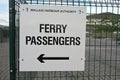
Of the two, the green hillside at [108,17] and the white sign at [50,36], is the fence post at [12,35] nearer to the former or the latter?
the white sign at [50,36]

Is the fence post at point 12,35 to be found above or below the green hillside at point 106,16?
below

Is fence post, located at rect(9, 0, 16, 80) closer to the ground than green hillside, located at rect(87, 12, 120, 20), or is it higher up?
closer to the ground

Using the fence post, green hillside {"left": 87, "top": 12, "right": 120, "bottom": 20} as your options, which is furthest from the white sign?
green hillside {"left": 87, "top": 12, "right": 120, "bottom": 20}

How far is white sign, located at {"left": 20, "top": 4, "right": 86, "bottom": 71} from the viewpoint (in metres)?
4.99

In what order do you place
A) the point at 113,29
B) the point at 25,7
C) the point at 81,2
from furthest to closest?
the point at 113,29, the point at 81,2, the point at 25,7

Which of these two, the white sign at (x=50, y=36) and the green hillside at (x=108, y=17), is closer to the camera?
the white sign at (x=50, y=36)

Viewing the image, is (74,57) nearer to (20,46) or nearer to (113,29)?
(20,46)

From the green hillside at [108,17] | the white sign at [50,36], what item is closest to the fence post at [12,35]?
the white sign at [50,36]

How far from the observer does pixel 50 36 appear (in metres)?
5.01

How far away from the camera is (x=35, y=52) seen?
199 inches

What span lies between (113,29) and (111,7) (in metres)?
0.57

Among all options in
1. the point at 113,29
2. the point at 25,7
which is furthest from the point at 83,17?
the point at 113,29

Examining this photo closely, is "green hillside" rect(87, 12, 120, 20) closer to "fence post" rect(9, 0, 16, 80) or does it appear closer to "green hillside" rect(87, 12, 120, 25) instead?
"green hillside" rect(87, 12, 120, 25)

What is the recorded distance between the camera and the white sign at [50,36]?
4.99m
